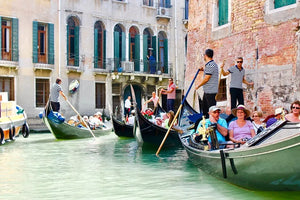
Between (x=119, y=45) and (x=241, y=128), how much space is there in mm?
12719

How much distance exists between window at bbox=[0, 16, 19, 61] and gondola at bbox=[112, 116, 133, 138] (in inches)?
183

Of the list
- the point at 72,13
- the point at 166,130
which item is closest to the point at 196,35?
the point at 166,130

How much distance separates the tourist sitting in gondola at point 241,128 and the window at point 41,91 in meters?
11.0

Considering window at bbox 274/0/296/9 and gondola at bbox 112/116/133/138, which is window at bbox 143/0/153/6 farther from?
window at bbox 274/0/296/9

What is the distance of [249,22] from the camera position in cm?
895

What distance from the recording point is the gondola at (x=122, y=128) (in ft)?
38.4

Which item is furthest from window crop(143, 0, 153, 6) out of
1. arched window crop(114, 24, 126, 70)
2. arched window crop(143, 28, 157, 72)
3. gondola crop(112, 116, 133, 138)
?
gondola crop(112, 116, 133, 138)

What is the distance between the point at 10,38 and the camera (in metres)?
15.2

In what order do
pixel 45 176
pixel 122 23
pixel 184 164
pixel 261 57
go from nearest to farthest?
pixel 45 176
pixel 184 164
pixel 261 57
pixel 122 23

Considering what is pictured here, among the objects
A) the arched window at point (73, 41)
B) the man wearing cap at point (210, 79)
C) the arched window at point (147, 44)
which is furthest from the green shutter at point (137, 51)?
the man wearing cap at point (210, 79)

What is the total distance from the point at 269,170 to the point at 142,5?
14557 millimetres

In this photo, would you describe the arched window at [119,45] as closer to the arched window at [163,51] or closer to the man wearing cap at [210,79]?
the arched window at [163,51]

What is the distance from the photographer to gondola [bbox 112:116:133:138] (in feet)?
38.4

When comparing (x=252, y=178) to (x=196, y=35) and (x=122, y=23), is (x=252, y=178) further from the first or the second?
(x=122, y=23)
